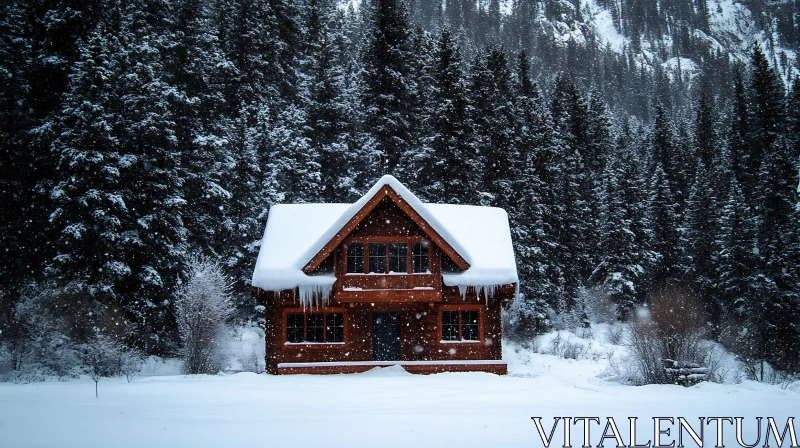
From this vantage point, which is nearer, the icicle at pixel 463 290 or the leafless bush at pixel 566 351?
the icicle at pixel 463 290

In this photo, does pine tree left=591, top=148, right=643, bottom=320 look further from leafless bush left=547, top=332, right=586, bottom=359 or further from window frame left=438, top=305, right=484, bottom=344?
window frame left=438, top=305, right=484, bottom=344

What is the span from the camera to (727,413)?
31.4 ft

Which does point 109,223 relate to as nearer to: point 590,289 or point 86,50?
point 86,50

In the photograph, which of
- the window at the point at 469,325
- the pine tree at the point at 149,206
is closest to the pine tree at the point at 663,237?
the window at the point at 469,325

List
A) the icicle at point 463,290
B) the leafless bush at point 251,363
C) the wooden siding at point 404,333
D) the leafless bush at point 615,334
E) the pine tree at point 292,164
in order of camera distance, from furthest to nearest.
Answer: the leafless bush at point 615,334, the pine tree at point 292,164, the leafless bush at point 251,363, the icicle at point 463,290, the wooden siding at point 404,333

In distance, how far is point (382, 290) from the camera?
680 inches

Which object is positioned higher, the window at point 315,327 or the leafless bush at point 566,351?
the window at point 315,327

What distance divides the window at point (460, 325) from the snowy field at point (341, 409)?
3433mm

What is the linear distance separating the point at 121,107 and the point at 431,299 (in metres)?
15.0

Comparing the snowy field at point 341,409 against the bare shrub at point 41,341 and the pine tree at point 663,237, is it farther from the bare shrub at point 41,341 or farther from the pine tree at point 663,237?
the pine tree at point 663,237

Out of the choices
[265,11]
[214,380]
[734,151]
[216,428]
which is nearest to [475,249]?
[214,380]

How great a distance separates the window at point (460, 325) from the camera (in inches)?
738

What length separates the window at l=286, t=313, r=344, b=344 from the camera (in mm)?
18094

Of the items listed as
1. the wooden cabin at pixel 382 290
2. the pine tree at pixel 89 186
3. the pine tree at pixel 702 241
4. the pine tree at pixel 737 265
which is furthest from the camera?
the pine tree at pixel 702 241
